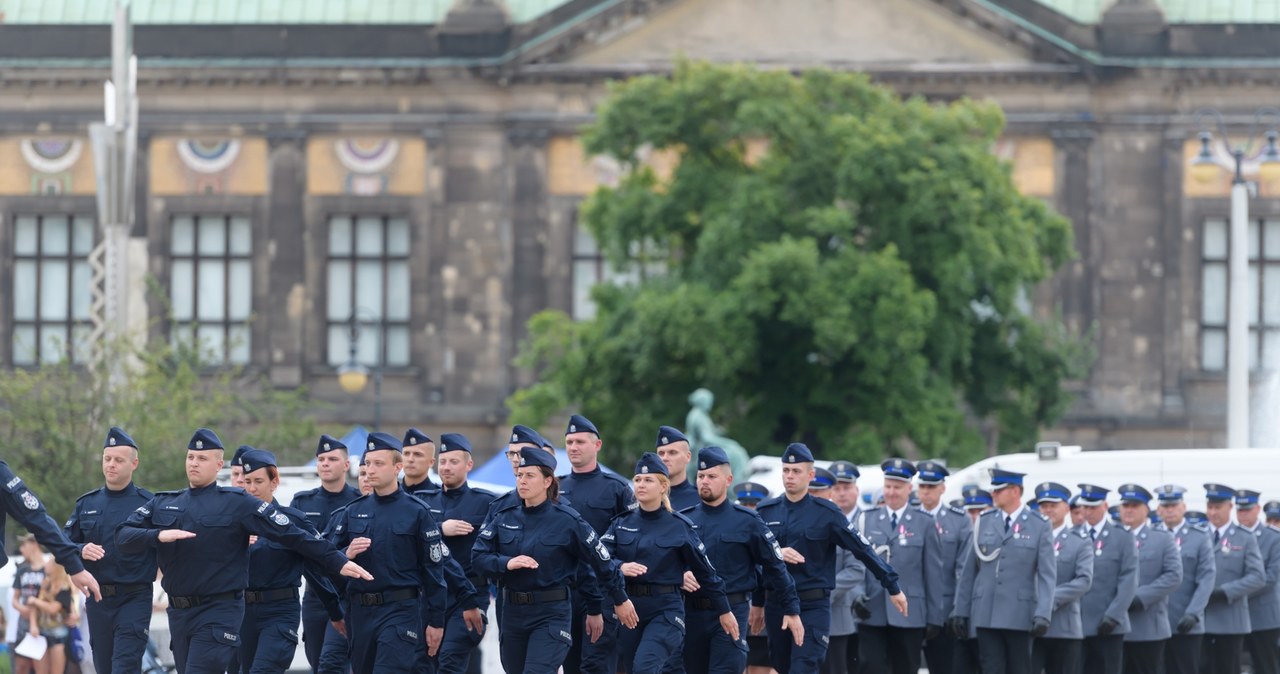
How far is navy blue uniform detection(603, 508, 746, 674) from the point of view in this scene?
16812mm

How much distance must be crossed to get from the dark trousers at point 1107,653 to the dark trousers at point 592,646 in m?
5.17

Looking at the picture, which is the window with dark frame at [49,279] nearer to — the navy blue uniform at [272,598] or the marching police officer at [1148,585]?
the marching police officer at [1148,585]

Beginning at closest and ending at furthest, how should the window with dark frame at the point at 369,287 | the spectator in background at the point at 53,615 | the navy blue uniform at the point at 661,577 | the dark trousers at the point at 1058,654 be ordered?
the navy blue uniform at the point at 661,577
the dark trousers at the point at 1058,654
the spectator in background at the point at 53,615
the window with dark frame at the point at 369,287

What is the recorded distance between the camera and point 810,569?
18672 millimetres

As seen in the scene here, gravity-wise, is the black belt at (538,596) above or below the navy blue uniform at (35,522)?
below

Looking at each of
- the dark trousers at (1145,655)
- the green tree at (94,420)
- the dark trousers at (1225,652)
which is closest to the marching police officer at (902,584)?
the dark trousers at (1145,655)

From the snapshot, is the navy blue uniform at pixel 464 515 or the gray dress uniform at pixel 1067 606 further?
the gray dress uniform at pixel 1067 606

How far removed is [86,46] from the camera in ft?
176

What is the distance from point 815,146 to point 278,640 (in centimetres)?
2673

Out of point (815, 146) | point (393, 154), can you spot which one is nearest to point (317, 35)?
point (393, 154)

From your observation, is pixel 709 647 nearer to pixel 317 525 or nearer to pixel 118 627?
pixel 317 525

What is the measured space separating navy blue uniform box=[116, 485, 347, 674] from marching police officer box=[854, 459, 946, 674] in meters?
5.79

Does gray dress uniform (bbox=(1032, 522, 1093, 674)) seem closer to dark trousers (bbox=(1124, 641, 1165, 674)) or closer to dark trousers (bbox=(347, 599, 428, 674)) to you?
dark trousers (bbox=(1124, 641, 1165, 674))

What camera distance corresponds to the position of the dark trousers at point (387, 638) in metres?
16.6
